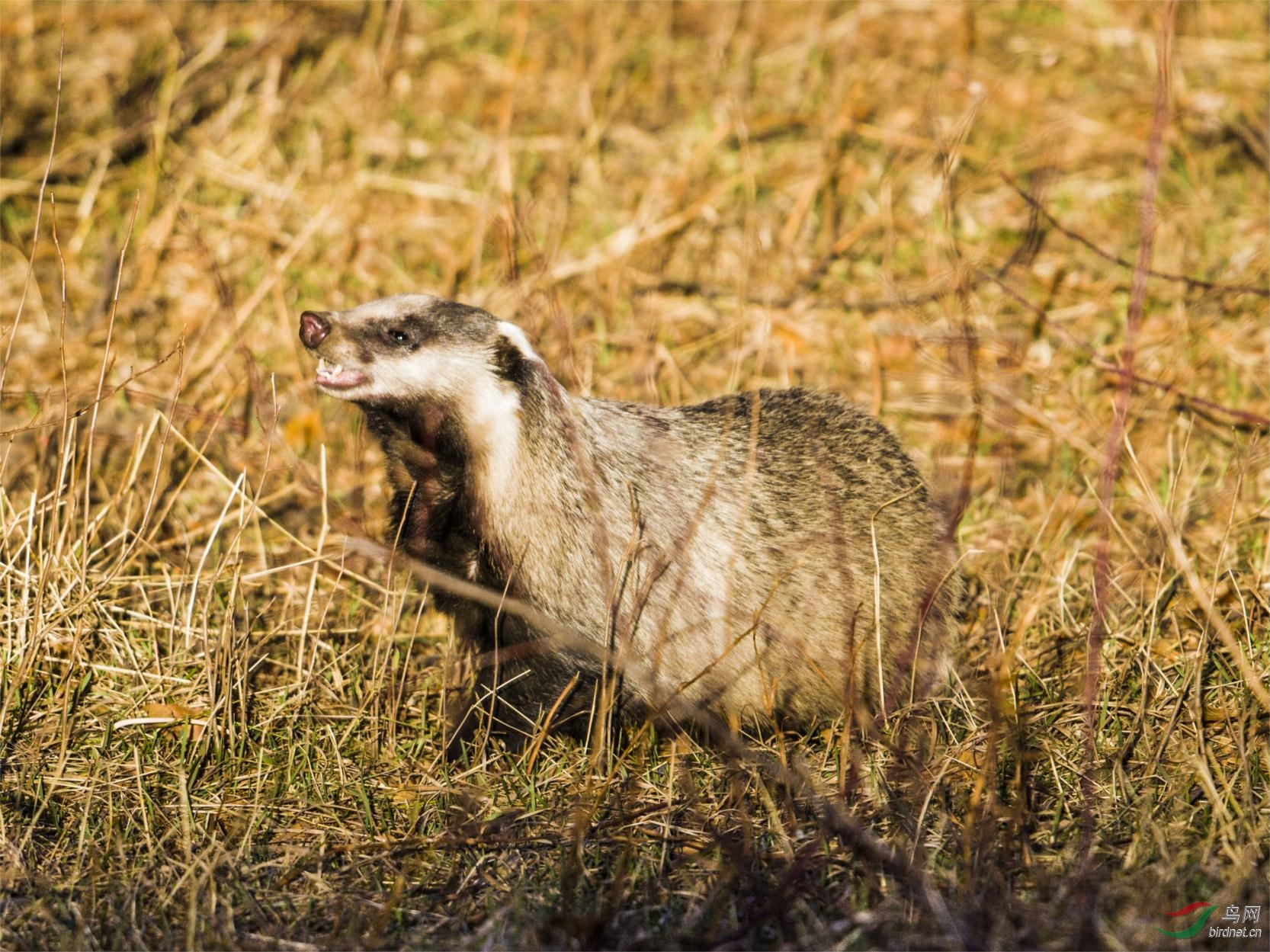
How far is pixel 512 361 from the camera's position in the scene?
13.5 feet

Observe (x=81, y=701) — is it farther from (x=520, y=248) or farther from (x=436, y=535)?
(x=520, y=248)

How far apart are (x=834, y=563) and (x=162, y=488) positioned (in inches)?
113

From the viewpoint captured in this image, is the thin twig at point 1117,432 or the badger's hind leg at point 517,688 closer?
the thin twig at point 1117,432

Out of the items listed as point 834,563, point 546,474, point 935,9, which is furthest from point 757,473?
point 935,9

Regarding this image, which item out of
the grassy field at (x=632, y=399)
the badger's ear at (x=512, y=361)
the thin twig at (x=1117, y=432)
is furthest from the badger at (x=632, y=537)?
the thin twig at (x=1117, y=432)

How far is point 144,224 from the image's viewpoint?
7.29m

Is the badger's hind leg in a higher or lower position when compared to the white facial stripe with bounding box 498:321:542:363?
lower

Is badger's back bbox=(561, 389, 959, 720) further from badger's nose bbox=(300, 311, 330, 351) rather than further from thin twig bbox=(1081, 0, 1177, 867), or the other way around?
badger's nose bbox=(300, 311, 330, 351)

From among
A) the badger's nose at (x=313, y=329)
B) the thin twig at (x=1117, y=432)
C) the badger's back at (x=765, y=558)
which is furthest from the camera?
the badger's back at (x=765, y=558)

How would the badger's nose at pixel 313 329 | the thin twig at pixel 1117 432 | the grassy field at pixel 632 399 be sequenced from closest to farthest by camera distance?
the thin twig at pixel 1117 432 < the grassy field at pixel 632 399 < the badger's nose at pixel 313 329

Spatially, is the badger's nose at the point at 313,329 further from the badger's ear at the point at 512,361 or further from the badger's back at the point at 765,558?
the badger's back at the point at 765,558

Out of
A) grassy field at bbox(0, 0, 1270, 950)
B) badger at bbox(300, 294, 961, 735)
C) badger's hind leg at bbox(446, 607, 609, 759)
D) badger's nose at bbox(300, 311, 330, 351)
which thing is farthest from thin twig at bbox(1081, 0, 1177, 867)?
badger's nose at bbox(300, 311, 330, 351)

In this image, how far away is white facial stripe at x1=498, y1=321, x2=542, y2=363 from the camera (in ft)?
13.5

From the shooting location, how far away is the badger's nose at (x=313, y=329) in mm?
4094
